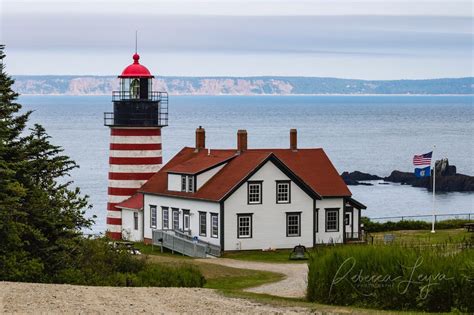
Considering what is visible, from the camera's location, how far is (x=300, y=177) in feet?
163

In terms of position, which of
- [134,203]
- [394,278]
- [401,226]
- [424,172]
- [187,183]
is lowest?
[401,226]

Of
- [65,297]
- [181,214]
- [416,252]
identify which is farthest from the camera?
[181,214]

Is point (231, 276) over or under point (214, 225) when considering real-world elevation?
under

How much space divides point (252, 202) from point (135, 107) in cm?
1064

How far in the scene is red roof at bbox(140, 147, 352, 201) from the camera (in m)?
47.5

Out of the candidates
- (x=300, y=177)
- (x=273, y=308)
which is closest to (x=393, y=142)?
(x=300, y=177)

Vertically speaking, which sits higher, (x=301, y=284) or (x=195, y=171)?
(x=195, y=171)

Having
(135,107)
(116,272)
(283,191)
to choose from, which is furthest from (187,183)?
(116,272)

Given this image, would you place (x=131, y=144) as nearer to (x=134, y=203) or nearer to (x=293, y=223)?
(x=134, y=203)

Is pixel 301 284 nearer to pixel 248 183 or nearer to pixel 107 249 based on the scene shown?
pixel 107 249

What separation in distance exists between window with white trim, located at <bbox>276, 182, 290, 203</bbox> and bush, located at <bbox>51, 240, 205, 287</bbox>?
43.2 feet

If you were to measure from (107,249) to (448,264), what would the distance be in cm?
1341

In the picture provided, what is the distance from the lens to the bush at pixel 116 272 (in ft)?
101

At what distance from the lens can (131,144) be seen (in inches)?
2157
